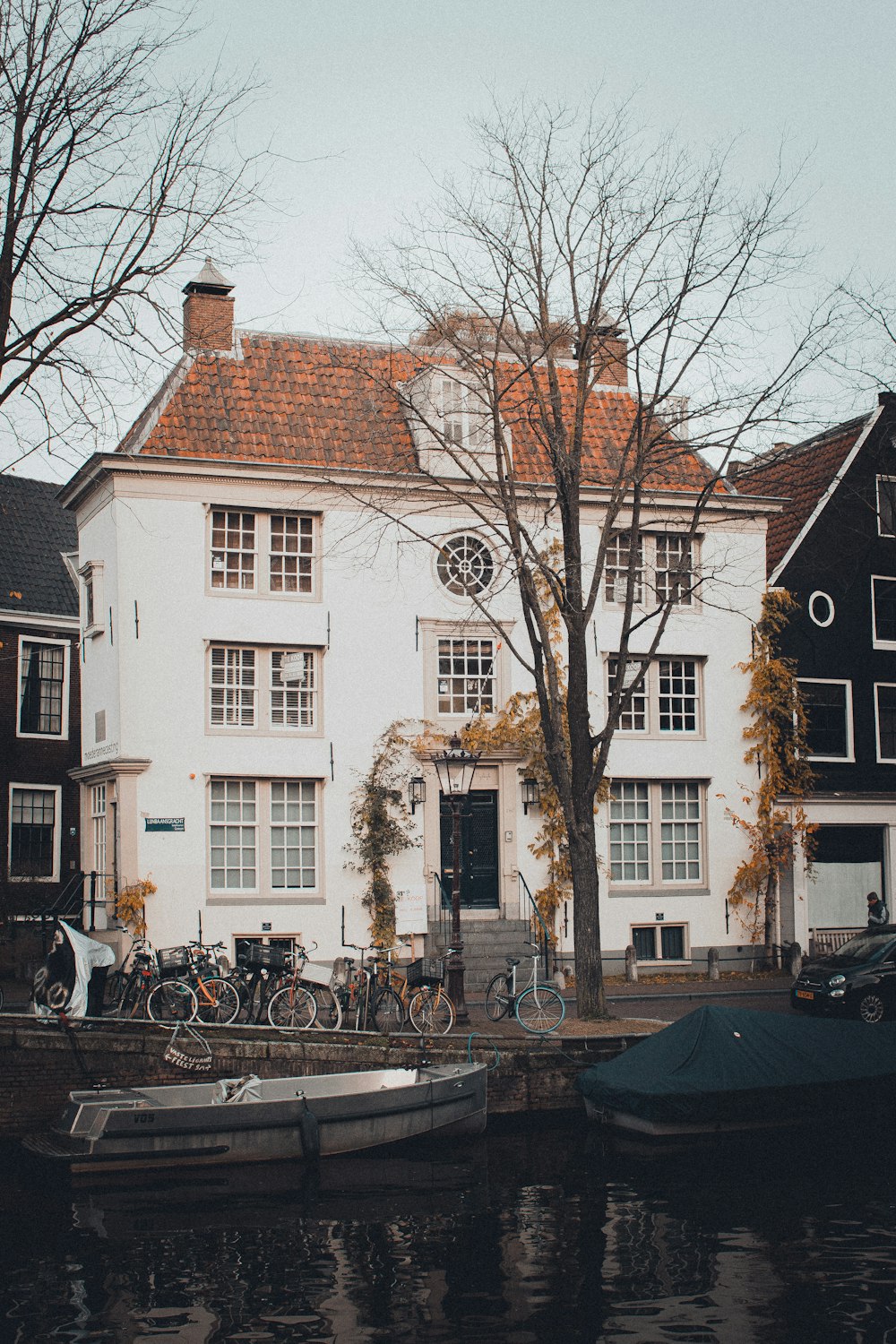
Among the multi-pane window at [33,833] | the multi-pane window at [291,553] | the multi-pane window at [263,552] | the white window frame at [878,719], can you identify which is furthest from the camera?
the multi-pane window at [33,833]

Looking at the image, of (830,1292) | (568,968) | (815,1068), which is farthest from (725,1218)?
(568,968)

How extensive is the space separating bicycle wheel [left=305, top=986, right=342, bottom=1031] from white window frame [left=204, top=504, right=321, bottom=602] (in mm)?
7827

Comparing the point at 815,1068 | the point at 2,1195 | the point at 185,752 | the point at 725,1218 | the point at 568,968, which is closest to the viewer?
the point at 725,1218

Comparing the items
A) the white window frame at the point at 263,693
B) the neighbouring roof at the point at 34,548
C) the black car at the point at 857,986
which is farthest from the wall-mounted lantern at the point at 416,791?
the neighbouring roof at the point at 34,548

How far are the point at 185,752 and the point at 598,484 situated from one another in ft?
30.3

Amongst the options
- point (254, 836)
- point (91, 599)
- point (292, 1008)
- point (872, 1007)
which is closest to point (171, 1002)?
point (292, 1008)

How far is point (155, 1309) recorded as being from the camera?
11.8 m

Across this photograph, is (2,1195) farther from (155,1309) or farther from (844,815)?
(844,815)

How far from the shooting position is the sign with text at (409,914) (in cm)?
2512

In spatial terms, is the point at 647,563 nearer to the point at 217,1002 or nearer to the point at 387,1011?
the point at 387,1011

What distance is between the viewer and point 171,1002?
762 inches

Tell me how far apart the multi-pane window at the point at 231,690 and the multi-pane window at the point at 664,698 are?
7.00 m

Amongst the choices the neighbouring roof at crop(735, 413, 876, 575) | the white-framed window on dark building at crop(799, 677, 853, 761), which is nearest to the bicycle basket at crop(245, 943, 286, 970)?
the white-framed window on dark building at crop(799, 677, 853, 761)

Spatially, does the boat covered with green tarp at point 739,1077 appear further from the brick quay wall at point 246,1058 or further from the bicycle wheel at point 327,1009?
the bicycle wheel at point 327,1009
